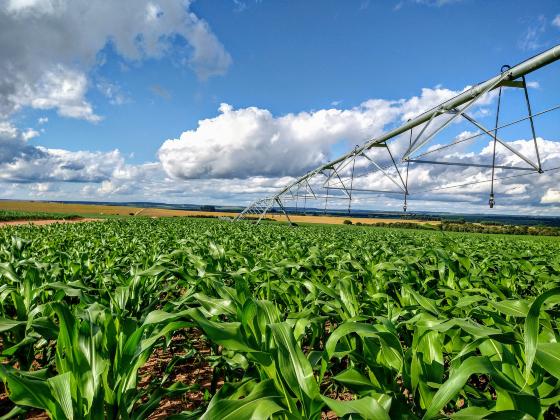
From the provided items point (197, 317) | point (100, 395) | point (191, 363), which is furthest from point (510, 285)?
point (100, 395)

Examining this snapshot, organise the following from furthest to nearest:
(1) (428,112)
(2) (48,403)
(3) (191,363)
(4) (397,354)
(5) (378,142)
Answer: (5) (378,142) < (1) (428,112) < (3) (191,363) < (4) (397,354) < (2) (48,403)

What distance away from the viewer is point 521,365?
2.11 meters

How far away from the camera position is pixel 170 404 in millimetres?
2791

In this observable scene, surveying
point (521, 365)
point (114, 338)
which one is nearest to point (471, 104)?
point (521, 365)

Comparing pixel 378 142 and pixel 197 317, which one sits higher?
pixel 378 142

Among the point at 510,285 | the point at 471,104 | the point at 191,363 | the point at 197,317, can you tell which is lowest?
the point at 191,363

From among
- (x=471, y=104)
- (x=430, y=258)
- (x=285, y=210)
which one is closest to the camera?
(x=430, y=258)

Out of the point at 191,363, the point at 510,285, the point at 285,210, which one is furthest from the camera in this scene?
the point at 285,210

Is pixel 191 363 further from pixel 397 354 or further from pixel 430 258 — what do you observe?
pixel 430 258

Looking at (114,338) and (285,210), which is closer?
(114,338)

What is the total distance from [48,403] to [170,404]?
58.9 inches

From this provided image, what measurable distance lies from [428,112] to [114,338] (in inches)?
421

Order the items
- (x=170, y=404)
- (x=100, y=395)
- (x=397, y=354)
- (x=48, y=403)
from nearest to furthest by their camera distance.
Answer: (x=48, y=403) → (x=100, y=395) → (x=397, y=354) → (x=170, y=404)

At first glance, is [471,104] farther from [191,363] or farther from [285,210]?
[285,210]
